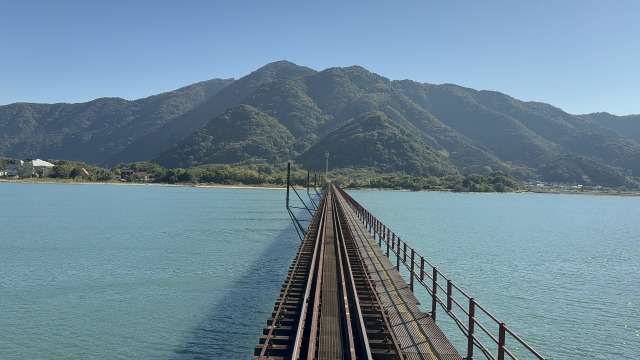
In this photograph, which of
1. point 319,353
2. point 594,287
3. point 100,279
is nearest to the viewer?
point 319,353

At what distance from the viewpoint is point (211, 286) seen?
103 feet

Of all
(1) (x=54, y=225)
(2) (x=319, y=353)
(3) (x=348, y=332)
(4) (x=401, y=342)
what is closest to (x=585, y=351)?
(4) (x=401, y=342)

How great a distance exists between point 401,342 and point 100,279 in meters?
25.4

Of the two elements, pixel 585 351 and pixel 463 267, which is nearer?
pixel 585 351

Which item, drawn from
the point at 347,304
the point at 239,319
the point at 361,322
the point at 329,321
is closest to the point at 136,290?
the point at 239,319

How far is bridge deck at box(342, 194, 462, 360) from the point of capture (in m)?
13.4

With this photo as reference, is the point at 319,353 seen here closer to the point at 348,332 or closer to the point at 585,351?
the point at 348,332

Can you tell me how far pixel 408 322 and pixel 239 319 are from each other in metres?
10.8

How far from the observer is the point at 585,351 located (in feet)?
71.1

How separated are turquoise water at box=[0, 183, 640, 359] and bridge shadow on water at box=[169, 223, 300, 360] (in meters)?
0.06

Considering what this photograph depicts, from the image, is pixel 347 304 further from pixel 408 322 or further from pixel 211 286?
pixel 211 286

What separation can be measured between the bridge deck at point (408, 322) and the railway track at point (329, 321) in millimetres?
393

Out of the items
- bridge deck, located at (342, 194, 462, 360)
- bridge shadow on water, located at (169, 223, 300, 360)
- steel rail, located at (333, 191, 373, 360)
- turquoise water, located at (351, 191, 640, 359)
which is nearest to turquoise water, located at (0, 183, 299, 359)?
bridge shadow on water, located at (169, 223, 300, 360)

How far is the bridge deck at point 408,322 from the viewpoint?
13.4 m
